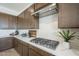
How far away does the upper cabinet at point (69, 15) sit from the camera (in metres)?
Answer: 1.21

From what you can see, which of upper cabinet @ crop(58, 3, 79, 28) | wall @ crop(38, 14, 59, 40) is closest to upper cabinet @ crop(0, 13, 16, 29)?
wall @ crop(38, 14, 59, 40)

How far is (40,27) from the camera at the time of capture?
249 centimetres

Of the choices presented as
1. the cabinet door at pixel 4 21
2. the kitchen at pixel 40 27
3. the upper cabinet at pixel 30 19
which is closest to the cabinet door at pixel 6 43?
the kitchen at pixel 40 27

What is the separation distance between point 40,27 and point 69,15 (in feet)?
4.23

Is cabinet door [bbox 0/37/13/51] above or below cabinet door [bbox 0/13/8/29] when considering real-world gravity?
below

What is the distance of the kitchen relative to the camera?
4.13ft

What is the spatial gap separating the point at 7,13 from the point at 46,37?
6.19 ft

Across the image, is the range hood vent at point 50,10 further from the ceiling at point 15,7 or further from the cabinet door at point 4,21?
the cabinet door at point 4,21

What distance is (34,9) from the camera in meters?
2.35

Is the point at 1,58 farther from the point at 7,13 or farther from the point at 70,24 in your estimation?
the point at 7,13

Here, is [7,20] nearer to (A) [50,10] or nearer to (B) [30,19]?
(B) [30,19]

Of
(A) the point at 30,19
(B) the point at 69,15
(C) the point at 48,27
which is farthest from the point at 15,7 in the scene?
(B) the point at 69,15

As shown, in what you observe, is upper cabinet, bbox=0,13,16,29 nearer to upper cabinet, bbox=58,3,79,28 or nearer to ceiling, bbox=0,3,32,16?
ceiling, bbox=0,3,32,16

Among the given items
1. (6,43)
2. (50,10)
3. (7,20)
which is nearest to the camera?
(50,10)
